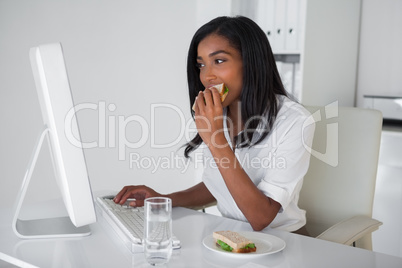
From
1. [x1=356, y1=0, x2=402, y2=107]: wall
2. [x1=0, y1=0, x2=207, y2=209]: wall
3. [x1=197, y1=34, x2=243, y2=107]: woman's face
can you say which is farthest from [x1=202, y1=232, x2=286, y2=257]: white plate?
[x1=356, y1=0, x2=402, y2=107]: wall

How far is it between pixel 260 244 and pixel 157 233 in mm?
252

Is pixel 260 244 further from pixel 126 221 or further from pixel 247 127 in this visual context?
pixel 247 127

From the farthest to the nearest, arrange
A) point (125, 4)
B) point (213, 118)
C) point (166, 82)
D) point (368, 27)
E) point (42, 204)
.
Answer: point (166, 82)
point (125, 4)
point (368, 27)
point (42, 204)
point (213, 118)

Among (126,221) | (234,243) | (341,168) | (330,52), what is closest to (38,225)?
(126,221)

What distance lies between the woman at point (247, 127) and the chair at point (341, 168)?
0.50 feet

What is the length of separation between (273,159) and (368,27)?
1827 millimetres

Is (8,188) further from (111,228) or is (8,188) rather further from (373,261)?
(373,261)

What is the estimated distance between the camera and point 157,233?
965 mm

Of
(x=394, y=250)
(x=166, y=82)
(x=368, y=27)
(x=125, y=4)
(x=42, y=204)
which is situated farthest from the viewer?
(x=166, y=82)

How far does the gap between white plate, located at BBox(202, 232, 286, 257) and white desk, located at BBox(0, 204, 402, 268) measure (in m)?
0.01

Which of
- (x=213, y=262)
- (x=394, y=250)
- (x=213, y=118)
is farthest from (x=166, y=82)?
(x=213, y=262)

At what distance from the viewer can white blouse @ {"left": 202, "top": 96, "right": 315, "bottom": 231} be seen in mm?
1338

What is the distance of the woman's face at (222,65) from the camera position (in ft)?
4.87

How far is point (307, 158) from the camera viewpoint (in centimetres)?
141
